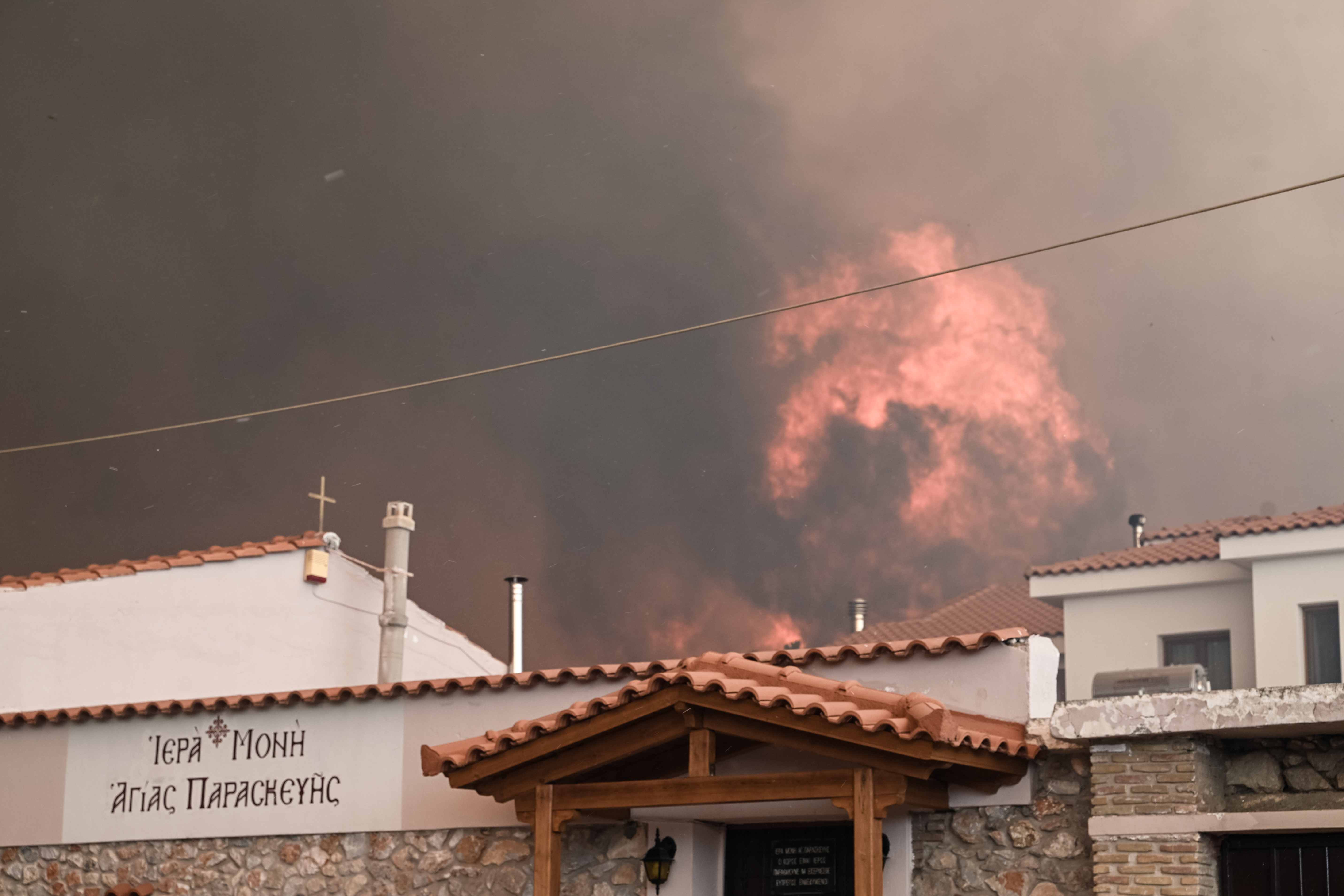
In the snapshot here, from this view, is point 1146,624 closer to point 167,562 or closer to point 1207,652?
point 1207,652

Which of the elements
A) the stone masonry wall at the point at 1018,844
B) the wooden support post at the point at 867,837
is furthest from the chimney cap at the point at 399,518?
the wooden support post at the point at 867,837

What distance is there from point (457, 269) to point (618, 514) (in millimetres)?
8778

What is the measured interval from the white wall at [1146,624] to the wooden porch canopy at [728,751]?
48.5ft

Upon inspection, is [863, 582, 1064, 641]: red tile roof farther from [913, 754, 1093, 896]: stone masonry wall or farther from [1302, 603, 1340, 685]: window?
[913, 754, 1093, 896]: stone masonry wall

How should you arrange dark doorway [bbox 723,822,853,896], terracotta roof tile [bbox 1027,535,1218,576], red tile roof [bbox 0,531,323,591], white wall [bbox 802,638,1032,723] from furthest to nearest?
terracotta roof tile [bbox 1027,535,1218,576], red tile roof [bbox 0,531,323,591], dark doorway [bbox 723,822,853,896], white wall [bbox 802,638,1032,723]

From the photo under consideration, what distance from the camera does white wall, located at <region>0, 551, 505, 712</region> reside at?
17.0m

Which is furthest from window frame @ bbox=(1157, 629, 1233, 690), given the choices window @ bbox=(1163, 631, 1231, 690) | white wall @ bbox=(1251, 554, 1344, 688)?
white wall @ bbox=(1251, 554, 1344, 688)

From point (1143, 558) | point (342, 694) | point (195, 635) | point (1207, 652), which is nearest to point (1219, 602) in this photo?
point (1207, 652)

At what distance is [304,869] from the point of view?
437 inches

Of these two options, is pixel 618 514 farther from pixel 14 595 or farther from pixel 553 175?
pixel 14 595

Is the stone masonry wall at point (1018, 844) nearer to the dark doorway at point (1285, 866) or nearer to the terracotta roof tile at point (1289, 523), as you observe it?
the dark doorway at point (1285, 866)

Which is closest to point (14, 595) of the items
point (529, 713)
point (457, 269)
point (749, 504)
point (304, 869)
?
point (304, 869)

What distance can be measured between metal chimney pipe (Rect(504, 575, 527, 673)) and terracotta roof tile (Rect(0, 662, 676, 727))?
1202 centimetres

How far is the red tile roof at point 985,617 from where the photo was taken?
28938mm
